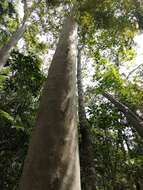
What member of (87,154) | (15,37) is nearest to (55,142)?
(87,154)

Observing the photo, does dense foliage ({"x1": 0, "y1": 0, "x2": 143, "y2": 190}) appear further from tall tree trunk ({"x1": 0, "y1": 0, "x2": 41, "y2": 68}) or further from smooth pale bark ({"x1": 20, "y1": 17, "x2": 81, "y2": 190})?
smooth pale bark ({"x1": 20, "y1": 17, "x2": 81, "y2": 190})

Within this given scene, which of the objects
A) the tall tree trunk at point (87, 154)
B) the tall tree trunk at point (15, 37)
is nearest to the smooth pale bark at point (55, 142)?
the tall tree trunk at point (87, 154)

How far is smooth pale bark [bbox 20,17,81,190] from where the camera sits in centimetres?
216

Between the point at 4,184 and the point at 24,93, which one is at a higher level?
the point at 24,93

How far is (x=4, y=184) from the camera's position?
9.30 m

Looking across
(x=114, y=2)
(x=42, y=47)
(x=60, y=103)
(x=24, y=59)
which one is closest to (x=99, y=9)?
(x=114, y=2)

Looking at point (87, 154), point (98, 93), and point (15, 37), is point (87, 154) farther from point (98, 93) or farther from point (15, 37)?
point (15, 37)

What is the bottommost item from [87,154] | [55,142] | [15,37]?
[55,142]

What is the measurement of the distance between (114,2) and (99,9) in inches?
17.5

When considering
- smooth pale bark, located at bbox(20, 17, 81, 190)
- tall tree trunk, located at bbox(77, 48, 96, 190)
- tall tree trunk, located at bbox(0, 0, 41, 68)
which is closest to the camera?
smooth pale bark, located at bbox(20, 17, 81, 190)

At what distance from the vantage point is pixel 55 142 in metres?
2.51

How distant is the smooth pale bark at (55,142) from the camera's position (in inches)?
85.0

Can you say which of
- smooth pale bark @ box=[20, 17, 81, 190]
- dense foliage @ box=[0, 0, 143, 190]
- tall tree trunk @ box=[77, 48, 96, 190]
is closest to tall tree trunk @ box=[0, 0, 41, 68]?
dense foliage @ box=[0, 0, 143, 190]

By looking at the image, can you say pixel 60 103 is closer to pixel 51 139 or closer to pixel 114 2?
pixel 51 139
